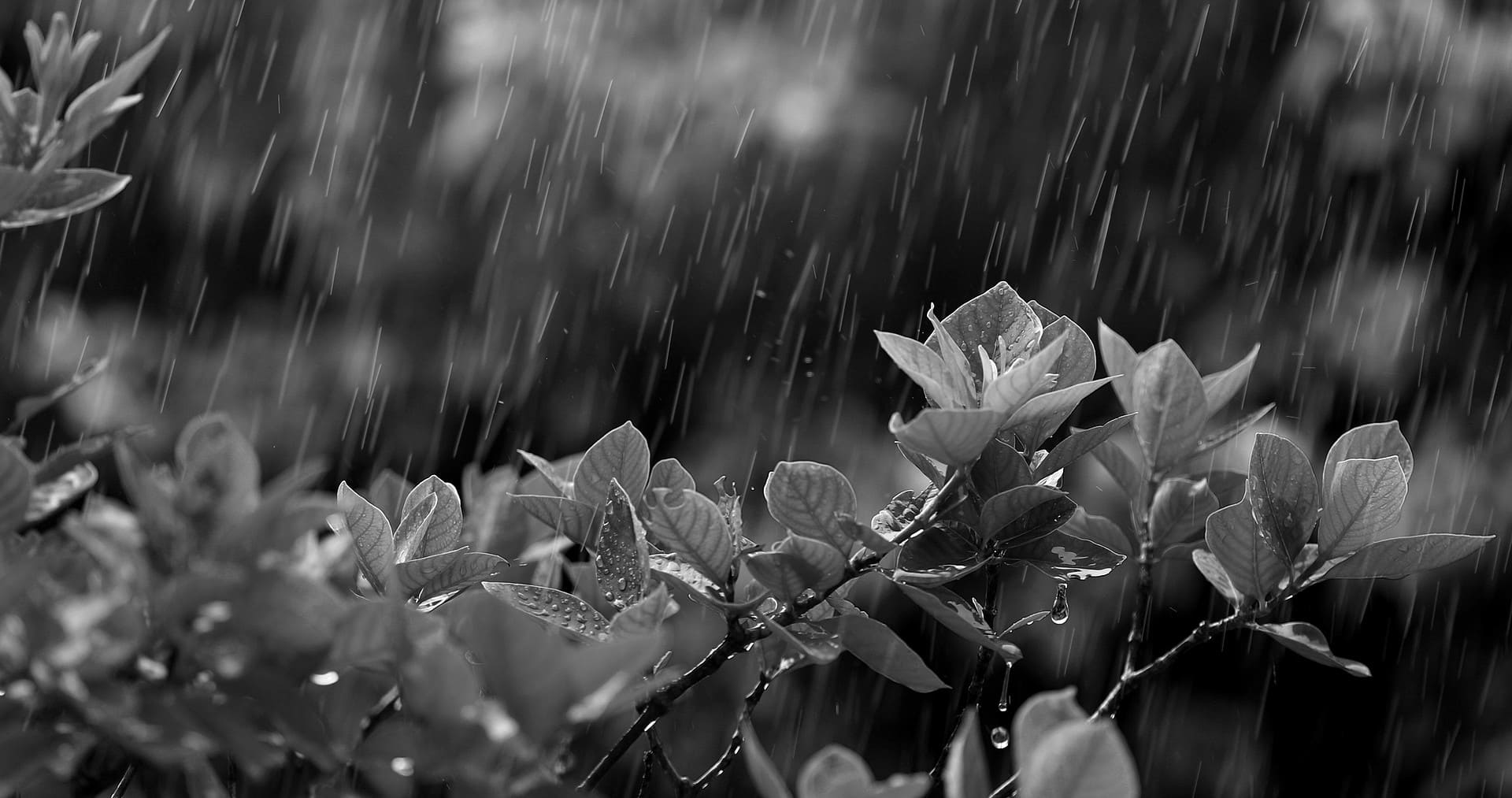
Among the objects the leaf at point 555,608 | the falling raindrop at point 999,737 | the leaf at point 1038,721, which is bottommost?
the falling raindrop at point 999,737

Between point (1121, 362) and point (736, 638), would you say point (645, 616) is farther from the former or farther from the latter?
point (1121, 362)

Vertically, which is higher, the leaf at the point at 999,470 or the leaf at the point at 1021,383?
the leaf at the point at 1021,383

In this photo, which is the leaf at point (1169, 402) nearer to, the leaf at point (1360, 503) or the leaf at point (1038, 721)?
the leaf at point (1360, 503)

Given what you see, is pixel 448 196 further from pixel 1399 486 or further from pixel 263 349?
pixel 1399 486

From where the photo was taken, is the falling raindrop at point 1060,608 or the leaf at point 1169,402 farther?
the falling raindrop at point 1060,608

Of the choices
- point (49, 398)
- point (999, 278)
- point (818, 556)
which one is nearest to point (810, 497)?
point (818, 556)

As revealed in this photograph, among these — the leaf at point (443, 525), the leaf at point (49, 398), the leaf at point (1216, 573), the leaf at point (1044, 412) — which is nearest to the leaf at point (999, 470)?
the leaf at point (1044, 412)

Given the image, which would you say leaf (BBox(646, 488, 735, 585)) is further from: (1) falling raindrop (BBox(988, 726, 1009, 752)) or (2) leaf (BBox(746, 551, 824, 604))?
(1) falling raindrop (BBox(988, 726, 1009, 752))
